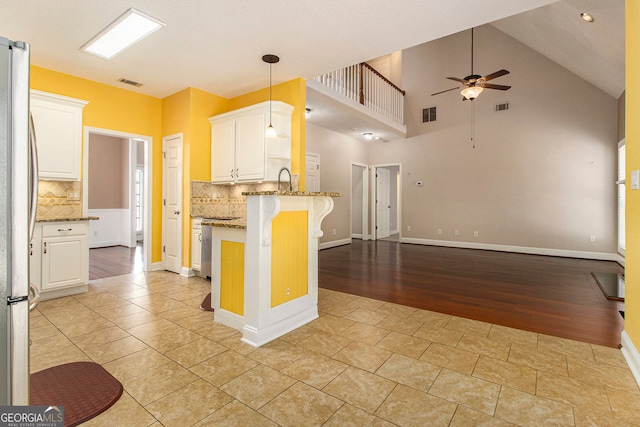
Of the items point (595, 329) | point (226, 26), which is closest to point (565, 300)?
point (595, 329)

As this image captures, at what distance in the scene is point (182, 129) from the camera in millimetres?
4922

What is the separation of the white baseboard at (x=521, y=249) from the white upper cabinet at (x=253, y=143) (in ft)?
16.9

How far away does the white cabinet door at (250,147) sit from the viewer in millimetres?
4418

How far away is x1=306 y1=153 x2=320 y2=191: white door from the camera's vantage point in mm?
6984

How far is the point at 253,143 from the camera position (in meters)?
4.50

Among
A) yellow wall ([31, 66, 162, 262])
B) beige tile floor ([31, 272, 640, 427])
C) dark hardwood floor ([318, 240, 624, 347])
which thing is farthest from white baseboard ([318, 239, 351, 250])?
beige tile floor ([31, 272, 640, 427])

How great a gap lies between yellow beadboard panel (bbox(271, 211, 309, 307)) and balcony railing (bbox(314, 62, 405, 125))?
10.7ft

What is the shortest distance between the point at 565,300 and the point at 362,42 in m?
3.82

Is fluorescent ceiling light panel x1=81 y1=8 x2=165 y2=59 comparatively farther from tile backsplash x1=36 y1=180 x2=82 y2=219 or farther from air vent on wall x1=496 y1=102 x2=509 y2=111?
air vent on wall x1=496 y1=102 x2=509 y2=111

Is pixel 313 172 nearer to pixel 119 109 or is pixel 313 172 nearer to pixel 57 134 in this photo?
pixel 119 109

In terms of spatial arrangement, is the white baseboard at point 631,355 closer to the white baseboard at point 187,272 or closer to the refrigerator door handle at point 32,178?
the refrigerator door handle at point 32,178

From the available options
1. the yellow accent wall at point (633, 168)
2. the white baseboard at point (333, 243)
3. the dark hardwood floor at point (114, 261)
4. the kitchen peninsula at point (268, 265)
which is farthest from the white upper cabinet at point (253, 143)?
the yellow accent wall at point (633, 168)

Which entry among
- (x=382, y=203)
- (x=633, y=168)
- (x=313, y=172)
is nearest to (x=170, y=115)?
(x=313, y=172)

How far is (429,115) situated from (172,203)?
6696 mm
